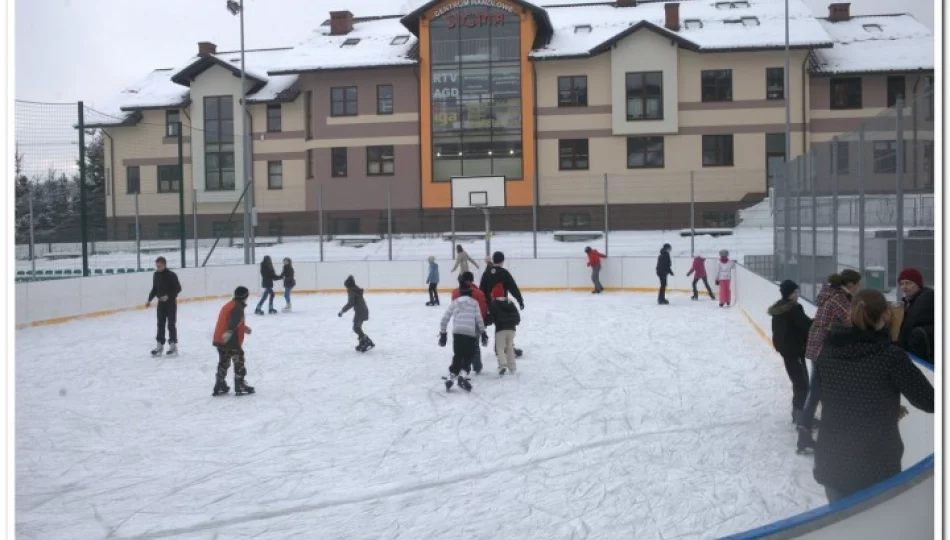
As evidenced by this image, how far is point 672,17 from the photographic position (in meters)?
28.8

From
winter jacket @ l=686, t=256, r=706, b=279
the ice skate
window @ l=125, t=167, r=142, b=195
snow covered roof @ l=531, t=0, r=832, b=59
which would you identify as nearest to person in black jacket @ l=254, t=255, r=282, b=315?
the ice skate

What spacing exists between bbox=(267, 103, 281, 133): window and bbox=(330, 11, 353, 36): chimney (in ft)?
9.98

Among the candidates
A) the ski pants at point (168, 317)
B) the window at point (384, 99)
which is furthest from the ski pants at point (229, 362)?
the window at point (384, 99)

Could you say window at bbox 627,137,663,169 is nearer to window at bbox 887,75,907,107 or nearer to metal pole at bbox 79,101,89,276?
window at bbox 887,75,907,107

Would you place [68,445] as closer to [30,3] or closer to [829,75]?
[30,3]

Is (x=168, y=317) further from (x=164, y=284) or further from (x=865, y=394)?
(x=865, y=394)

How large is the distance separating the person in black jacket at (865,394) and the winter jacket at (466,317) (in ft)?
15.0

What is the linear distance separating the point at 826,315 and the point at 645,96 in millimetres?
23612

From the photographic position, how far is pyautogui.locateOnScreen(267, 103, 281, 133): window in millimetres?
30003

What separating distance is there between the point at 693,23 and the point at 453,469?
25757 millimetres

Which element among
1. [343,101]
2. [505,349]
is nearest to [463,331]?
[505,349]

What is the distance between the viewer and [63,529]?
15.5ft

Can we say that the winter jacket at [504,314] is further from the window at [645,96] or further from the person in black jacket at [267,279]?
the window at [645,96]
